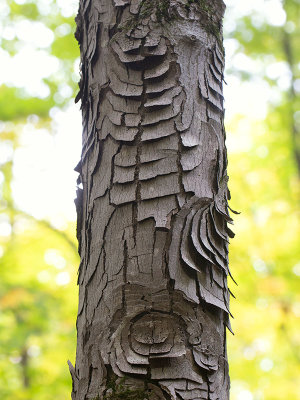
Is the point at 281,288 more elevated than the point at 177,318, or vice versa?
the point at 281,288

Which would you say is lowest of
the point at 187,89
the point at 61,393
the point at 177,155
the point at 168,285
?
the point at 61,393

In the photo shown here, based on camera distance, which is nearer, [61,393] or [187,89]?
[187,89]

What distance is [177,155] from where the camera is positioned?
98 centimetres

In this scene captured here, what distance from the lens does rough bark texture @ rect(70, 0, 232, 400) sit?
2.74 ft

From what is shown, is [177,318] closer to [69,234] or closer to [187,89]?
[187,89]

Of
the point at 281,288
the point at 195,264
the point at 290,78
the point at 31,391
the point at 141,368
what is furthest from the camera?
the point at 31,391

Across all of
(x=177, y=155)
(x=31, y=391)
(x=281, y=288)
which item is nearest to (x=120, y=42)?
(x=177, y=155)

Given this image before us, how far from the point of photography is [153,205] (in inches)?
36.9

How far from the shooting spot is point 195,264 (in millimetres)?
909

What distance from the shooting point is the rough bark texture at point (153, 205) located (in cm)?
84

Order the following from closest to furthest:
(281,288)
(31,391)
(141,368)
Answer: (141,368) → (281,288) → (31,391)

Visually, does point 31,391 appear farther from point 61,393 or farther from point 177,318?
point 177,318

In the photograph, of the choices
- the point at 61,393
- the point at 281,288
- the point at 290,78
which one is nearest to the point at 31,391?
the point at 61,393

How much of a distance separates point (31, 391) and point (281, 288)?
383cm
